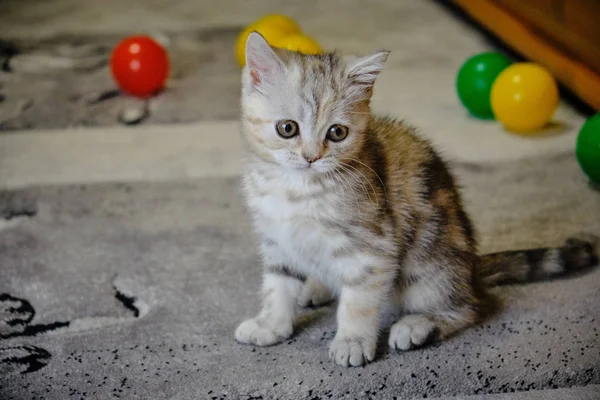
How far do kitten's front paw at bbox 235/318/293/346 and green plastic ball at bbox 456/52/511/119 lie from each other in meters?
1.20

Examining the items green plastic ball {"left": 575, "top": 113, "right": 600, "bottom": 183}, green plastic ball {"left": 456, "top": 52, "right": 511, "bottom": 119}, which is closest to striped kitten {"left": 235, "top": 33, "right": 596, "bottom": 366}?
green plastic ball {"left": 575, "top": 113, "right": 600, "bottom": 183}

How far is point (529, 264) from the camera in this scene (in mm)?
1463

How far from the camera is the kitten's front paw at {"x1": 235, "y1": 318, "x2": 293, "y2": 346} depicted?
1327 millimetres

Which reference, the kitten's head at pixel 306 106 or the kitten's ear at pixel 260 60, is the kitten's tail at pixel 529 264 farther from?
the kitten's ear at pixel 260 60

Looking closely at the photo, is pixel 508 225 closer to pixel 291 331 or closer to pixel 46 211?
pixel 291 331

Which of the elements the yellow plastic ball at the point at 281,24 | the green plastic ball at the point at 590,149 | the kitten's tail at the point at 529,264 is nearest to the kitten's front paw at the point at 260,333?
the kitten's tail at the point at 529,264

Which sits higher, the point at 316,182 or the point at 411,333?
the point at 316,182

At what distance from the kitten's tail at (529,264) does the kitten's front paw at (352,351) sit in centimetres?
32

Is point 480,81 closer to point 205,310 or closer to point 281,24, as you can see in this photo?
point 281,24

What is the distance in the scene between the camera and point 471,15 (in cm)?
303

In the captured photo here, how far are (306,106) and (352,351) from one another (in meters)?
0.44

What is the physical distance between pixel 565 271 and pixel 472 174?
1.66 feet

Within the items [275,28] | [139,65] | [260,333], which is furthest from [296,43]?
[260,333]

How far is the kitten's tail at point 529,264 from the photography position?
1.46 meters
